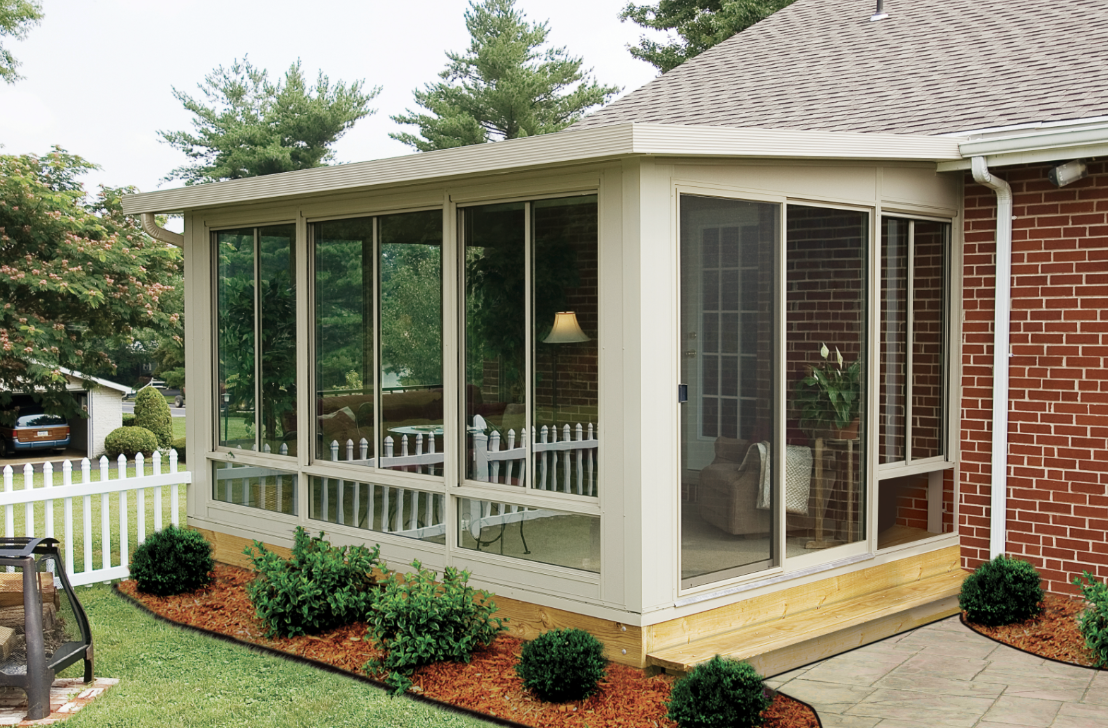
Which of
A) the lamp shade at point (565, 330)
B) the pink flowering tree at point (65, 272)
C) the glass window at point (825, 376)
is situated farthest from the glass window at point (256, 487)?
the pink flowering tree at point (65, 272)

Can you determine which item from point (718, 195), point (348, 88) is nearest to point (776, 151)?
point (718, 195)

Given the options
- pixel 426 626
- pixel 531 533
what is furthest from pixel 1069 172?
pixel 426 626

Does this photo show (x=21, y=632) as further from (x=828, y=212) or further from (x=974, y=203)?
(x=974, y=203)

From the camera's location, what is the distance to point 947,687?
4.74 m

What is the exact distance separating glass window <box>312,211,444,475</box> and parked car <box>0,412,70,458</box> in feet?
69.4

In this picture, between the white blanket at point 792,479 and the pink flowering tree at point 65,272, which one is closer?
the white blanket at point 792,479

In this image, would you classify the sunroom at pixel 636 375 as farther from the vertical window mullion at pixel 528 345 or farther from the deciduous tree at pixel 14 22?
the deciduous tree at pixel 14 22

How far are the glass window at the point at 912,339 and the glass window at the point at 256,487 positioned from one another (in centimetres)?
392

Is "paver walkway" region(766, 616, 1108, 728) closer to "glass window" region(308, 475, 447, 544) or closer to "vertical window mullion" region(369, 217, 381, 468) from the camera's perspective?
"glass window" region(308, 475, 447, 544)

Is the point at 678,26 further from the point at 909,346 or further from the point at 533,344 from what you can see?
the point at 533,344

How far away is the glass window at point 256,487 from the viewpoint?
22.5ft

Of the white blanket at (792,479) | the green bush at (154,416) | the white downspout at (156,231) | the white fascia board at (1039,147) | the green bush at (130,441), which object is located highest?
the white fascia board at (1039,147)

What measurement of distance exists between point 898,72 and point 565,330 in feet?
15.5

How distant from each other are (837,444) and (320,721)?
3165 millimetres
